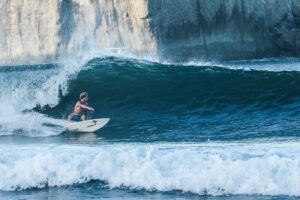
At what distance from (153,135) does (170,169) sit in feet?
16.2

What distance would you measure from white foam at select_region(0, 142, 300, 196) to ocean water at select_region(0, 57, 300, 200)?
15mm

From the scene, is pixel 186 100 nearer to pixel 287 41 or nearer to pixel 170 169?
pixel 170 169

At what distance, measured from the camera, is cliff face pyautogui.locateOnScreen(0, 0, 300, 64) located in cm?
3412

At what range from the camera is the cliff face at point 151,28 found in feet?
112

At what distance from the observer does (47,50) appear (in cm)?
3759

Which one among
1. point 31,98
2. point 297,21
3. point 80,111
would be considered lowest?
point 80,111

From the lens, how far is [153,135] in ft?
54.5

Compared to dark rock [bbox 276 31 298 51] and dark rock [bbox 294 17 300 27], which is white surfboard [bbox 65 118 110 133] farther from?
dark rock [bbox 294 17 300 27]

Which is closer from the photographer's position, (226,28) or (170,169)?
(170,169)

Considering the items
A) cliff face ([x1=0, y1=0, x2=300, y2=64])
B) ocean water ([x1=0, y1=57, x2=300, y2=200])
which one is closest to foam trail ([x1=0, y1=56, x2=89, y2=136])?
ocean water ([x1=0, y1=57, x2=300, y2=200])

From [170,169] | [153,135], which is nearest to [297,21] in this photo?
[153,135]

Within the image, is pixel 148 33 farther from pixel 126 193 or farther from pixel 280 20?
pixel 126 193

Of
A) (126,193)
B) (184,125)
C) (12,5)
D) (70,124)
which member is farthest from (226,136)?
(12,5)

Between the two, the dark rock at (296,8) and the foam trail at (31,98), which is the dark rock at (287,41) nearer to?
the dark rock at (296,8)
